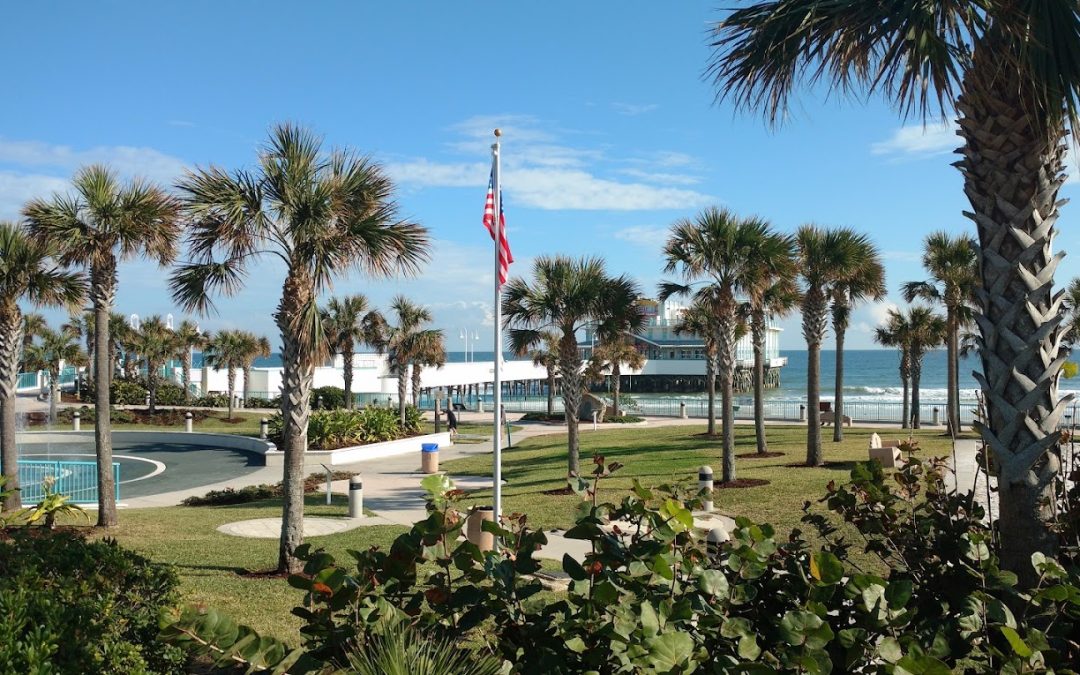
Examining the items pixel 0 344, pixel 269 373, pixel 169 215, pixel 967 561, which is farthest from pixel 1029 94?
pixel 269 373

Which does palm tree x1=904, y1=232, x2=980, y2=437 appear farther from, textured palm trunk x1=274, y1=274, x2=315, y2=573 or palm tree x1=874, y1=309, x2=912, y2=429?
textured palm trunk x1=274, y1=274, x2=315, y2=573

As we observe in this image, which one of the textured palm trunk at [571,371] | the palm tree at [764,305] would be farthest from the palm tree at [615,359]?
the textured palm trunk at [571,371]

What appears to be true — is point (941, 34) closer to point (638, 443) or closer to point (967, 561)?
point (967, 561)

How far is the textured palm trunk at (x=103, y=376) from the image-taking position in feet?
44.7

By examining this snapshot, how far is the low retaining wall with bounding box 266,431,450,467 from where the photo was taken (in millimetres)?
25016

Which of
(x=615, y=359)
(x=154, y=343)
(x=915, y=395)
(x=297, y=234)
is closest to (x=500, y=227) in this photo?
(x=297, y=234)

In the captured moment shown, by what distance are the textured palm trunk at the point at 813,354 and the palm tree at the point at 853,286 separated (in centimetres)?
98

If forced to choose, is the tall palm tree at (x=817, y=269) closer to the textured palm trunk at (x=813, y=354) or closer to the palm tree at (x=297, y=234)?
the textured palm trunk at (x=813, y=354)

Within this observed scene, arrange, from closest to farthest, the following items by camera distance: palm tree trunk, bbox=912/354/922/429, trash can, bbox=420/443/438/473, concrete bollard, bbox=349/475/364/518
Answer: concrete bollard, bbox=349/475/364/518, trash can, bbox=420/443/438/473, palm tree trunk, bbox=912/354/922/429

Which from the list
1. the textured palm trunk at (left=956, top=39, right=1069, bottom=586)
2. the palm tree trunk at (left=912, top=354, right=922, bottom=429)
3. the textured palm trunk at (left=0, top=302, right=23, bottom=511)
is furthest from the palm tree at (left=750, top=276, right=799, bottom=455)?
the textured palm trunk at (left=0, top=302, right=23, bottom=511)

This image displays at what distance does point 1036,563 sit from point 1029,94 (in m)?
2.85

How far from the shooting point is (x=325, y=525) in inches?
593

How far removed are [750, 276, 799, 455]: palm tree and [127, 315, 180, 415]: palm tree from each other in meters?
32.8

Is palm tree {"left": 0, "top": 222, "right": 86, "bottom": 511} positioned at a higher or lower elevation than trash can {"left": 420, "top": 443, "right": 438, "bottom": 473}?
higher
